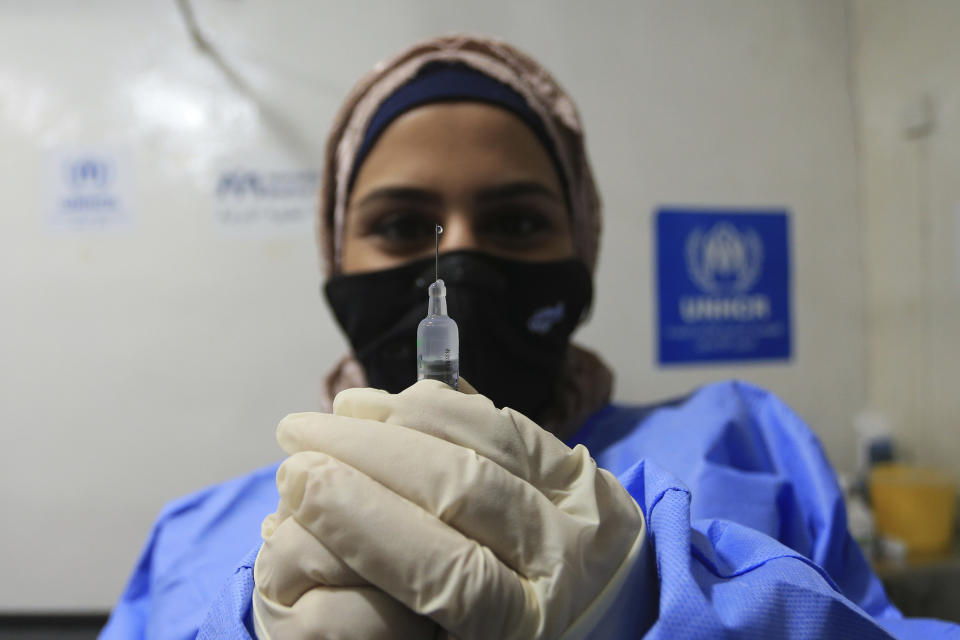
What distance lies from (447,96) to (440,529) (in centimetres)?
47

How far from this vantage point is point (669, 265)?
A: 1.15 m

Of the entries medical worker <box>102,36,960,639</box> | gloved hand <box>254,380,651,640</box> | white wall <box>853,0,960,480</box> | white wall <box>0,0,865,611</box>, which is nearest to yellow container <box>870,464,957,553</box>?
white wall <box>853,0,960,480</box>

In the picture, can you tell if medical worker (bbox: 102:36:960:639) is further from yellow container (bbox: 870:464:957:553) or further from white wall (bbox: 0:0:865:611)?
yellow container (bbox: 870:464:957:553)

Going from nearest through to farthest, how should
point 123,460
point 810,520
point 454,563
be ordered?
point 454,563 < point 810,520 < point 123,460

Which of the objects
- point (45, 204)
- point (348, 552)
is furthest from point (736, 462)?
point (45, 204)

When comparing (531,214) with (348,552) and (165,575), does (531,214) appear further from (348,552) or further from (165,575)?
(165,575)

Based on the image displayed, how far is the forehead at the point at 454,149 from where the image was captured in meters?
0.54

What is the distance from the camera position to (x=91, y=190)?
3.55ft

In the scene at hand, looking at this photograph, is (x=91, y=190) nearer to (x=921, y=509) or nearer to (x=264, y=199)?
(x=264, y=199)

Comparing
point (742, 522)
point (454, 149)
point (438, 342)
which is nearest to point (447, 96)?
point (454, 149)

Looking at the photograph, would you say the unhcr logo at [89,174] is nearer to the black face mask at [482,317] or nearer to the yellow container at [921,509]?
the black face mask at [482,317]

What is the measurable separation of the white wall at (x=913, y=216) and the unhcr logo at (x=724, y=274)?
0.26 m

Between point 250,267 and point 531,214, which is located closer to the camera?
point 531,214

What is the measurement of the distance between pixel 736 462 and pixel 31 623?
1.34 metres
